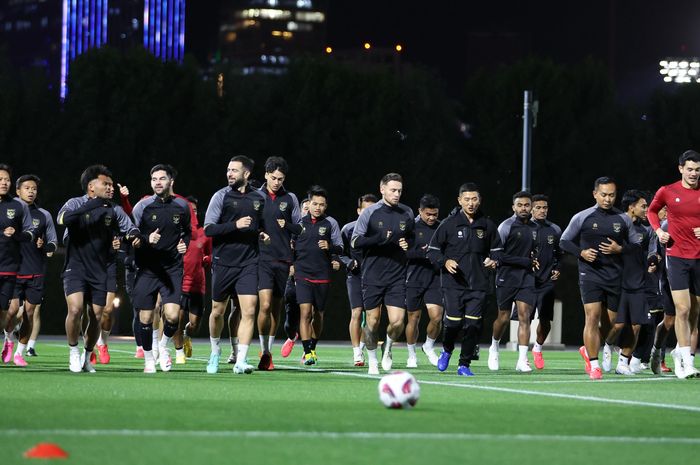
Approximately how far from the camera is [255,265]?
50.9 feet

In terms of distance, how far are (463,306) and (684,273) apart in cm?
249

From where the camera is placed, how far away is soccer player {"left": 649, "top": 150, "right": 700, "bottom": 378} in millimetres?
15422

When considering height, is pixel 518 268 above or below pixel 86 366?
above

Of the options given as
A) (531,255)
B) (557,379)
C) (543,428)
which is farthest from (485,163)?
(543,428)

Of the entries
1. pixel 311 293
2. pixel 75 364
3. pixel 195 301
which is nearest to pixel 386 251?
pixel 311 293

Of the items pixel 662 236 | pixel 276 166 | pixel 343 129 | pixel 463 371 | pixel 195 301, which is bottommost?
pixel 463 371

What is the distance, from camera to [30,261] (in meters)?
18.6

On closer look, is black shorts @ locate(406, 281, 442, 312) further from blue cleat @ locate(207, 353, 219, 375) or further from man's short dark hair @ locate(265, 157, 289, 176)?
blue cleat @ locate(207, 353, 219, 375)

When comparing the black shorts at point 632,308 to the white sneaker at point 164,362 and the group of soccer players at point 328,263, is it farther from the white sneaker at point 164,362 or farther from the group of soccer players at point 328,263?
the white sneaker at point 164,362

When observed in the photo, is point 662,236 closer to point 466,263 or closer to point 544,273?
point 466,263

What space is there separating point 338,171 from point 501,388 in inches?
1435

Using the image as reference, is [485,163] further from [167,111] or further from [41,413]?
[41,413]

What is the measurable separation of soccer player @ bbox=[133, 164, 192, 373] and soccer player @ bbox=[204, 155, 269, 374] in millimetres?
364

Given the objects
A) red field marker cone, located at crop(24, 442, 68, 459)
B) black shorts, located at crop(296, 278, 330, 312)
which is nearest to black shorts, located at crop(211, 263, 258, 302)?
black shorts, located at crop(296, 278, 330, 312)
